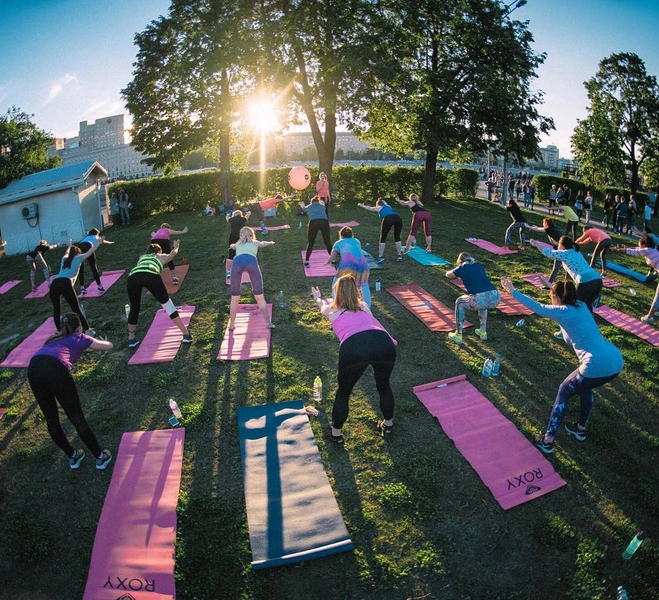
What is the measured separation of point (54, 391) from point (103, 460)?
1171 millimetres

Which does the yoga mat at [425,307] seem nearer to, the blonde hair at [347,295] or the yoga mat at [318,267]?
the yoga mat at [318,267]

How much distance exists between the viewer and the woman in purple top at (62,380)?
5.05 m

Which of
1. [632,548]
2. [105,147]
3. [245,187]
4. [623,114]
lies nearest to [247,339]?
[632,548]

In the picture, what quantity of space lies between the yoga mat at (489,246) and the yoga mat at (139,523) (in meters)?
12.5

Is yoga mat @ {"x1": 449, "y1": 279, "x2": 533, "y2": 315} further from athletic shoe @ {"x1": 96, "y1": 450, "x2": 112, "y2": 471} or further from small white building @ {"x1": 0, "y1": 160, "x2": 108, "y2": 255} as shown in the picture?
small white building @ {"x1": 0, "y1": 160, "x2": 108, "y2": 255}

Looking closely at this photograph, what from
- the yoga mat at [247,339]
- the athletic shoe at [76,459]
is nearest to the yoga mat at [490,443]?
the yoga mat at [247,339]

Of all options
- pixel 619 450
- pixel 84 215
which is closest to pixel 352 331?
pixel 619 450

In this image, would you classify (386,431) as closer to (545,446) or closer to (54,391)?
(545,446)

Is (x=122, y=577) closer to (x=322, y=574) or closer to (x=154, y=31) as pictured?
(x=322, y=574)

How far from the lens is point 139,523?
15.9 ft

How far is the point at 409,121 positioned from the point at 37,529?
889 inches

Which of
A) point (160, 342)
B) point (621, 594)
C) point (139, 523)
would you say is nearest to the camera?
point (621, 594)

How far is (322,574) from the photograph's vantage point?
4285 mm

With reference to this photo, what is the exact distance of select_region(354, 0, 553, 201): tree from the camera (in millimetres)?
21609
